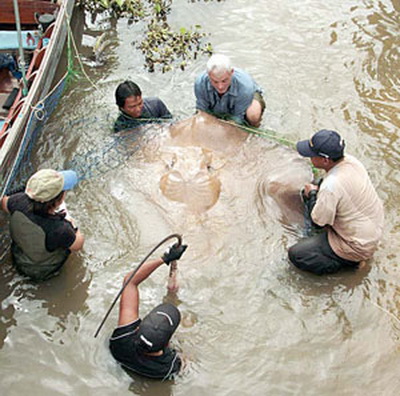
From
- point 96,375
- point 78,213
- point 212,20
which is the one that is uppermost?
point 212,20

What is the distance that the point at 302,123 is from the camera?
22.6 feet

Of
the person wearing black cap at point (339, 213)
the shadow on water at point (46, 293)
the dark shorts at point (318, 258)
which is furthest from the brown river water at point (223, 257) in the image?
the person wearing black cap at point (339, 213)

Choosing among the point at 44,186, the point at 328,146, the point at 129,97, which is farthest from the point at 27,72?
the point at 328,146

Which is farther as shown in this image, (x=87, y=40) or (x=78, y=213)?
(x=87, y=40)

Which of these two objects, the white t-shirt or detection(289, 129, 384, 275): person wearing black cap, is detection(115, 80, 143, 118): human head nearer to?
detection(289, 129, 384, 275): person wearing black cap

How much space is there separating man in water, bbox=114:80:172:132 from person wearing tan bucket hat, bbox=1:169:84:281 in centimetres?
166

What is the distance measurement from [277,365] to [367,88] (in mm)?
4876

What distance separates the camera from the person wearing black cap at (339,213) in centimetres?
452

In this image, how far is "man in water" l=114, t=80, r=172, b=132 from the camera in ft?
19.0

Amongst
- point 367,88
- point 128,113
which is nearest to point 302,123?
point 367,88

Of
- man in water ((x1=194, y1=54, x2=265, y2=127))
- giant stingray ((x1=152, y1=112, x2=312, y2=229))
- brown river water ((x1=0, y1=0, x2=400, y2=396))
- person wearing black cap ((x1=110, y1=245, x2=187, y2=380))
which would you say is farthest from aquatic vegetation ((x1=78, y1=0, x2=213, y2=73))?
person wearing black cap ((x1=110, y1=245, x2=187, y2=380))

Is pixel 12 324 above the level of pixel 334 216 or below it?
below

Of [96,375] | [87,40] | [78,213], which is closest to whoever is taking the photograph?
[96,375]

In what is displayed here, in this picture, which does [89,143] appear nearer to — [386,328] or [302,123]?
[302,123]
